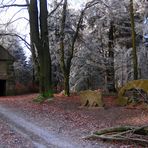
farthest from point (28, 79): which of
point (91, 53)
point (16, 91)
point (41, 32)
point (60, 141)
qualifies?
point (60, 141)

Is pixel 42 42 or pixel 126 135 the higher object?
pixel 42 42

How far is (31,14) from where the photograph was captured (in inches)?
1034

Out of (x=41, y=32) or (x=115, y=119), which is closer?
(x=115, y=119)

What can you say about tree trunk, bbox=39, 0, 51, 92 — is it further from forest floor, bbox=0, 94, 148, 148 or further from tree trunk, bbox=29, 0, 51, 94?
forest floor, bbox=0, 94, 148, 148

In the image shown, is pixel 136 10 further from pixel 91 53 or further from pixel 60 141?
pixel 60 141

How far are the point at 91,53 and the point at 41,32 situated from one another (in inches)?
412

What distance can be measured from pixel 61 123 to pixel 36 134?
290cm

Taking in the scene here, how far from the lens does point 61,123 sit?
15.9 metres

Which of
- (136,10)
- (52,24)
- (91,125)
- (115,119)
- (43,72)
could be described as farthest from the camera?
(52,24)

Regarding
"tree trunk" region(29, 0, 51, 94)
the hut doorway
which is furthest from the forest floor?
the hut doorway

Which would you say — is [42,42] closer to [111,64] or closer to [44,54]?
[44,54]

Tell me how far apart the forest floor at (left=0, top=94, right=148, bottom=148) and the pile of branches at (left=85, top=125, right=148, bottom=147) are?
190 mm

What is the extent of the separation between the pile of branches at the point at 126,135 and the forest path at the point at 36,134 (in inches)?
42.9

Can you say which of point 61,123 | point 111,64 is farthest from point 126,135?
point 111,64
